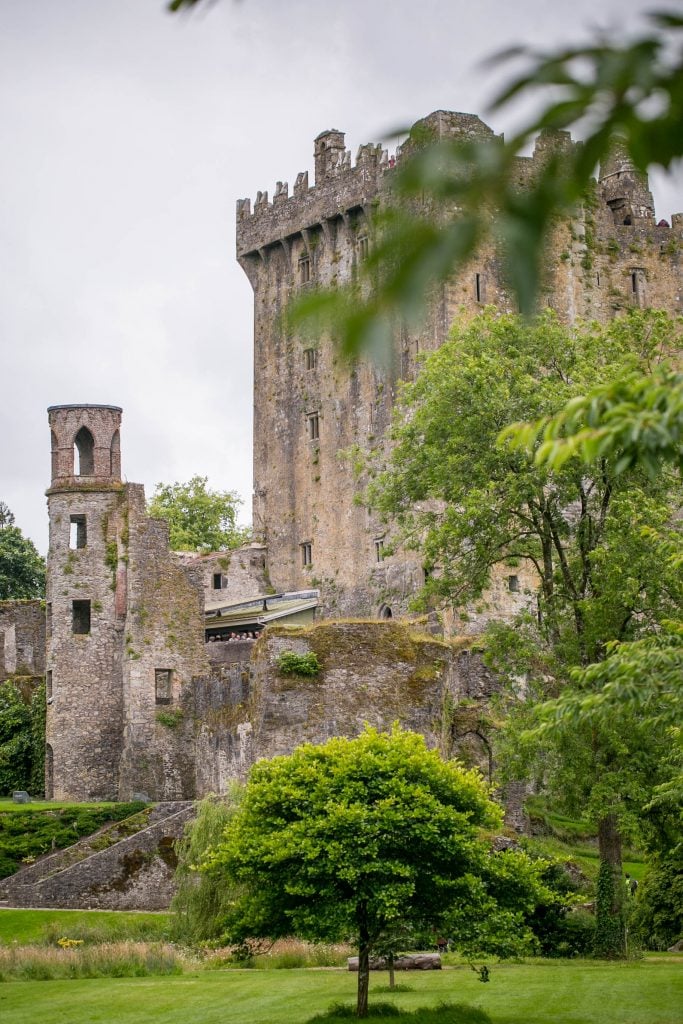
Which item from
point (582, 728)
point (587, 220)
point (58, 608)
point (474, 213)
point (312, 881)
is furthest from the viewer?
point (587, 220)

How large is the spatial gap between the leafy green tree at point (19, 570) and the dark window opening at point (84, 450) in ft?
85.7

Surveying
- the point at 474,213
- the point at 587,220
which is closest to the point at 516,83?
the point at 474,213

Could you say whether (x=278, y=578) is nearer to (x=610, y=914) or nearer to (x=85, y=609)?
(x=85, y=609)

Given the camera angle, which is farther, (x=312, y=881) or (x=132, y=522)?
(x=132, y=522)

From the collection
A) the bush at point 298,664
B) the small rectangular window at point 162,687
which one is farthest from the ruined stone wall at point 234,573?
the bush at point 298,664

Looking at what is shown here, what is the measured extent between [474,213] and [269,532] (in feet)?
209

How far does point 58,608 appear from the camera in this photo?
167 feet

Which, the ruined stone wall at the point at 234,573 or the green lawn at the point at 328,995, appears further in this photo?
the ruined stone wall at the point at 234,573

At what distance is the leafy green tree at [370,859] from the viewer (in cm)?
2264

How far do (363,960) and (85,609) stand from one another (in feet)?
99.0

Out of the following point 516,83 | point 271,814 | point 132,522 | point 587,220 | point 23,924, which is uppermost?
point 587,220

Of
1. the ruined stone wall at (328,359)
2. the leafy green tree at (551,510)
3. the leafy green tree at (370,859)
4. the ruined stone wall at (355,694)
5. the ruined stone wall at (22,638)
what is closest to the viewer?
the leafy green tree at (370,859)

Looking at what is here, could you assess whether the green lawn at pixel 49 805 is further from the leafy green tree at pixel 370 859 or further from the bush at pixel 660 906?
the leafy green tree at pixel 370 859

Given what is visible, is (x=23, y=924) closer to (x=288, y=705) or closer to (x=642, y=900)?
(x=288, y=705)
